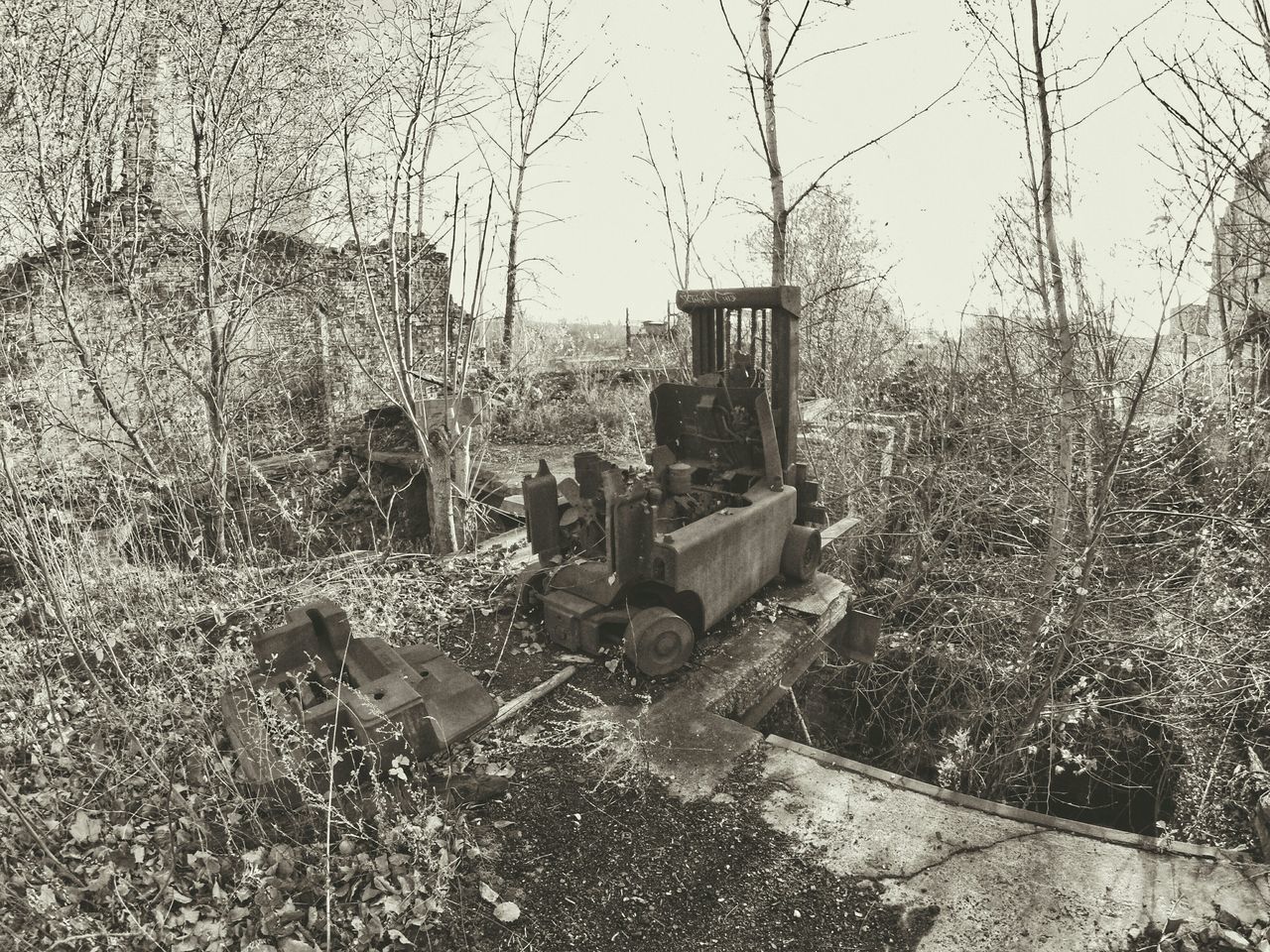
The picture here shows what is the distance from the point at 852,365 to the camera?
32.6 ft

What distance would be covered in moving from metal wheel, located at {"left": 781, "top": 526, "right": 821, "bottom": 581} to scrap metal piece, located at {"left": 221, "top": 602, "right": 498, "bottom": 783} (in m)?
2.62

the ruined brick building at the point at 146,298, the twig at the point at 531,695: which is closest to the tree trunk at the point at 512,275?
the ruined brick building at the point at 146,298

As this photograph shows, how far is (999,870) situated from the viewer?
2867 millimetres

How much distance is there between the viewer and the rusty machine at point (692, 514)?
433 cm

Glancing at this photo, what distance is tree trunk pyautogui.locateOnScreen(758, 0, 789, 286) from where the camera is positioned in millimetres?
7637

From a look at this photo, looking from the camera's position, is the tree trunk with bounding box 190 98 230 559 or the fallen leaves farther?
the tree trunk with bounding box 190 98 230 559

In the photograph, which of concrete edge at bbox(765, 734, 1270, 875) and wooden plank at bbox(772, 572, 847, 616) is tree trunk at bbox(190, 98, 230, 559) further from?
concrete edge at bbox(765, 734, 1270, 875)

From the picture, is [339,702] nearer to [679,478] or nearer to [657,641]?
[657,641]

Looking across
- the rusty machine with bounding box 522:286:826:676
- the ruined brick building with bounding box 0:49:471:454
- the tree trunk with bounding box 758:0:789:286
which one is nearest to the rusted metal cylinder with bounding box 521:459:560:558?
the rusty machine with bounding box 522:286:826:676

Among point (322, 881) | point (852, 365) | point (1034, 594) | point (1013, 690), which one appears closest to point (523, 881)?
point (322, 881)

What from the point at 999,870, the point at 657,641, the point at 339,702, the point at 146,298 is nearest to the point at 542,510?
the point at 657,641

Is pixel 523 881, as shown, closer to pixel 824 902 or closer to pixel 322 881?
pixel 322 881

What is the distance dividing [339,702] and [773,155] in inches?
278

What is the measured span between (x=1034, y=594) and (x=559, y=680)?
3.96m
